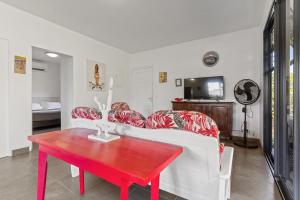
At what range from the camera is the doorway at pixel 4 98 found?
2.63 m

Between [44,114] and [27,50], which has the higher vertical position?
[27,50]

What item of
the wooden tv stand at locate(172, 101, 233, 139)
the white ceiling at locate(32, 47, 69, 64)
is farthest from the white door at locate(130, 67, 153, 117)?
the white ceiling at locate(32, 47, 69, 64)

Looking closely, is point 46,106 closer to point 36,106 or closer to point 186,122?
point 36,106

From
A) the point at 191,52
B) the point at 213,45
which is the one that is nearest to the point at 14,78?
the point at 191,52

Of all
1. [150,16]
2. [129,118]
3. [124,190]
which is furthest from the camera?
[150,16]

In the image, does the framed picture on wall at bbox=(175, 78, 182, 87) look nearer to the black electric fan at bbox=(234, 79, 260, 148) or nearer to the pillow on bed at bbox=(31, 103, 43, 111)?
the black electric fan at bbox=(234, 79, 260, 148)

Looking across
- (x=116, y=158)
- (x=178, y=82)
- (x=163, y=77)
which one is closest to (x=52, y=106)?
(x=163, y=77)

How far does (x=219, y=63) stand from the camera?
13.1 ft

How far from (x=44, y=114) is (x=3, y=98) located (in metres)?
2.25

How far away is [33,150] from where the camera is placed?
2.99 meters

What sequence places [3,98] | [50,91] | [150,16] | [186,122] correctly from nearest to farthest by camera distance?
[186,122] → [3,98] → [150,16] → [50,91]

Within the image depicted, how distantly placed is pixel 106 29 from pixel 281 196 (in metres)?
4.23

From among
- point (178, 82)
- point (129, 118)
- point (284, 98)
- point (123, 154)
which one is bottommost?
point (123, 154)

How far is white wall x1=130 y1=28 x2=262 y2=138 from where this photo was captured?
3.55 metres
